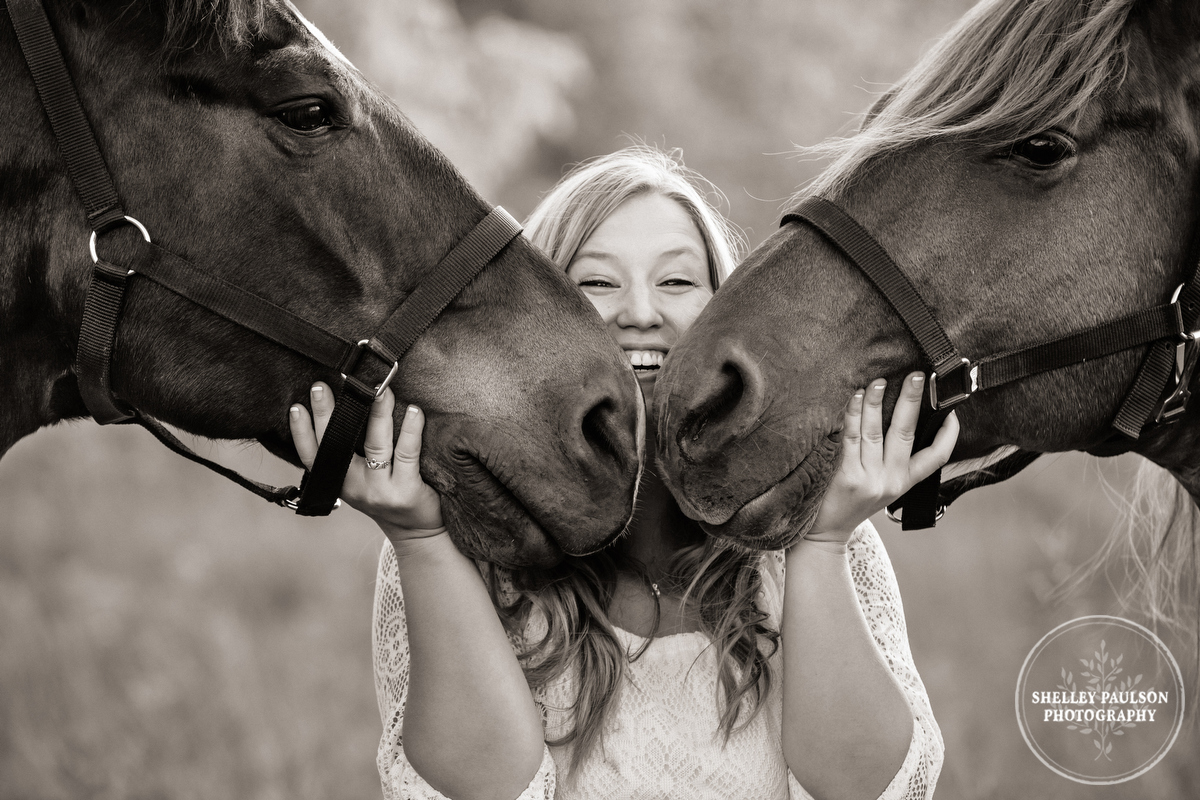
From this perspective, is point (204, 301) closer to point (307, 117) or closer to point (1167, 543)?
point (307, 117)

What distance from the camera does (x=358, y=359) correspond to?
174 centimetres

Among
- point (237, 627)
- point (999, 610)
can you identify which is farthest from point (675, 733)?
point (999, 610)

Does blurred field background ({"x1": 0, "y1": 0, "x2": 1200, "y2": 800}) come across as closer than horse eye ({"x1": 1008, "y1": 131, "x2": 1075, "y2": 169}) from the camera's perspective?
Result: No

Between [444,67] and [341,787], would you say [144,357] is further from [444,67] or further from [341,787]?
[444,67]

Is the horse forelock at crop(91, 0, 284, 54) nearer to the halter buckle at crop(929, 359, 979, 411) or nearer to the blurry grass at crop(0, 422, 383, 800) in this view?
the halter buckle at crop(929, 359, 979, 411)

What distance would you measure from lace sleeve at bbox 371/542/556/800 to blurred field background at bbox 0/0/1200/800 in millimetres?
2024

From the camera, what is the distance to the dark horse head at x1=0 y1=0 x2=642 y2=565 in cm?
171

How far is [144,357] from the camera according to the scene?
5.77ft

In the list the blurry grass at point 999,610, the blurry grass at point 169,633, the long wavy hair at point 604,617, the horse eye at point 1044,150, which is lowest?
the blurry grass at point 169,633

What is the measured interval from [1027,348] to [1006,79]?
1.80 feet

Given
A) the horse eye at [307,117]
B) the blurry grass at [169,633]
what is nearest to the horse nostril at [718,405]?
the horse eye at [307,117]

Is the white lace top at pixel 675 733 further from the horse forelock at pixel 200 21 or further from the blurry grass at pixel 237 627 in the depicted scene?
the blurry grass at pixel 237 627

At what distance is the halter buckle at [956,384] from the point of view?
6.02ft

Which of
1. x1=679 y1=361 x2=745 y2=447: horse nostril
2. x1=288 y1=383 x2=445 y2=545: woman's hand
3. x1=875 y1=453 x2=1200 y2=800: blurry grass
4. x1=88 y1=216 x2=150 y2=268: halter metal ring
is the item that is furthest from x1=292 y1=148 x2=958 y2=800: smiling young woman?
x1=875 y1=453 x2=1200 y2=800: blurry grass
